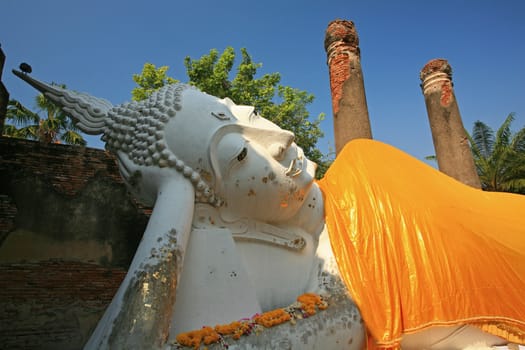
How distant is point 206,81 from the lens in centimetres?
1179

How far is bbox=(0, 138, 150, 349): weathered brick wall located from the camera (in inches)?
196

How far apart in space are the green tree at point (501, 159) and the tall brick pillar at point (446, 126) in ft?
22.3

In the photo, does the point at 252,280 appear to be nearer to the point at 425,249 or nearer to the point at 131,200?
the point at 425,249

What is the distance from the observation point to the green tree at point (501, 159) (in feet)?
39.9

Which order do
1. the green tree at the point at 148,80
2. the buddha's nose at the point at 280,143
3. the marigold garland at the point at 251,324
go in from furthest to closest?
the green tree at the point at 148,80
the buddha's nose at the point at 280,143
the marigold garland at the point at 251,324

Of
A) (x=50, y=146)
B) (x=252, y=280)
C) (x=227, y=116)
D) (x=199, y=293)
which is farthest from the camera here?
(x=50, y=146)

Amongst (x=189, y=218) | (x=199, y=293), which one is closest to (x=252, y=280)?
(x=199, y=293)

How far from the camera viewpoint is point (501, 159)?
12438 millimetres

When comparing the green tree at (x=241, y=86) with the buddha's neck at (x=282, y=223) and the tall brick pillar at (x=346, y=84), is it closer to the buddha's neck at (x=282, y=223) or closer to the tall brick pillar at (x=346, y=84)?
the tall brick pillar at (x=346, y=84)

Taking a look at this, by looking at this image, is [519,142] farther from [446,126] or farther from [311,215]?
[311,215]

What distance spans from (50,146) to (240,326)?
550cm

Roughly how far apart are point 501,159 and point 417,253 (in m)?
13.1

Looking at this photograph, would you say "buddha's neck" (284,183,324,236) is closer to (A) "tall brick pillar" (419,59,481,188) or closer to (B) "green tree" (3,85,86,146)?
(A) "tall brick pillar" (419,59,481,188)

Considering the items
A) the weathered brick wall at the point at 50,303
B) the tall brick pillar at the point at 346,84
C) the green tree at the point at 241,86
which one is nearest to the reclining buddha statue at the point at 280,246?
the tall brick pillar at the point at 346,84
